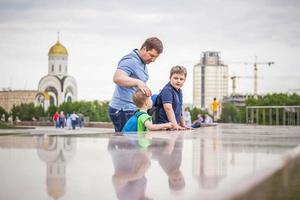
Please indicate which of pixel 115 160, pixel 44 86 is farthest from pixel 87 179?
pixel 44 86

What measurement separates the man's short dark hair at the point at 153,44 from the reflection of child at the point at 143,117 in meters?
0.44

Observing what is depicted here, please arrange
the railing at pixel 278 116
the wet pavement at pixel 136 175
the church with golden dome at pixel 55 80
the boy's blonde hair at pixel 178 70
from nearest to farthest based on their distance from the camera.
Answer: the wet pavement at pixel 136 175 → the boy's blonde hair at pixel 178 70 → the railing at pixel 278 116 → the church with golden dome at pixel 55 80

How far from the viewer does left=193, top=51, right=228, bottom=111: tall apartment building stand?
12900 centimetres

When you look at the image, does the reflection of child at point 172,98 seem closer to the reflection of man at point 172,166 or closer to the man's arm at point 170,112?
the man's arm at point 170,112

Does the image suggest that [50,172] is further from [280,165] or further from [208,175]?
[280,165]

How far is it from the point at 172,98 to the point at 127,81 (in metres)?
0.56

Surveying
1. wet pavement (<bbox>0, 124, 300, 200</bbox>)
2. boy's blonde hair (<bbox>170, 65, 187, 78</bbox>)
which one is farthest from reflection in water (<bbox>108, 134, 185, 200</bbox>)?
boy's blonde hair (<bbox>170, 65, 187, 78</bbox>)

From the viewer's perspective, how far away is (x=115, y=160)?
1497mm

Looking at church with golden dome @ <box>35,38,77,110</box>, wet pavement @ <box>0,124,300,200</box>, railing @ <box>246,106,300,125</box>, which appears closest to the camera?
wet pavement @ <box>0,124,300,200</box>

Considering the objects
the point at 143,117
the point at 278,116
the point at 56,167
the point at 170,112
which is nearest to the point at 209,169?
the point at 56,167

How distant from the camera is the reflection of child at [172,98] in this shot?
4.29 meters

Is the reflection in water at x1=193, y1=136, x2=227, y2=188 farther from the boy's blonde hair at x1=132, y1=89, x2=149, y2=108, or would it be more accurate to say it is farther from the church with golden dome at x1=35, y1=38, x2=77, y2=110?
the church with golden dome at x1=35, y1=38, x2=77, y2=110

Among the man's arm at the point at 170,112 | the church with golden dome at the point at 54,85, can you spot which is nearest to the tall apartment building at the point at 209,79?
the church with golden dome at the point at 54,85

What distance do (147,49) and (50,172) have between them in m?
3.15
